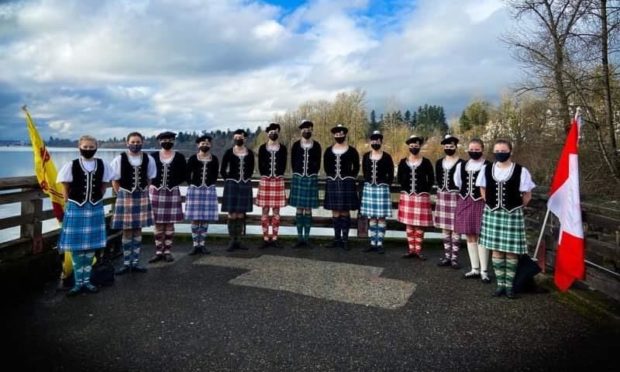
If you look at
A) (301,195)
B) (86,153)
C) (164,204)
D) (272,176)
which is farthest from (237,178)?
(86,153)

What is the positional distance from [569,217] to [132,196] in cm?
483

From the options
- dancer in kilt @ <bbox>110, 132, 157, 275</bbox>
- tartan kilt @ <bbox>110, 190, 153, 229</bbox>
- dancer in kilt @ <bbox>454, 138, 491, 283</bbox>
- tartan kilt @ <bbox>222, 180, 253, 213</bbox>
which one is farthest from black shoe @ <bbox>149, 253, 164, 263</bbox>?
dancer in kilt @ <bbox>454, 138, 491, 283</bbox>

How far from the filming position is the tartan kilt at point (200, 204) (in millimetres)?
6223

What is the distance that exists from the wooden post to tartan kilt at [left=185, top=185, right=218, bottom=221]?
184 centimetres

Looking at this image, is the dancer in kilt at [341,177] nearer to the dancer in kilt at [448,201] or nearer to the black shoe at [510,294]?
the dancer in kilt at [448,201]

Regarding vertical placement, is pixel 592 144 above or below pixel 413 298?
above

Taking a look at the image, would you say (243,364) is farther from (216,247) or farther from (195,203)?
(216,247)

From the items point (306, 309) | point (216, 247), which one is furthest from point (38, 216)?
point (306, 309)

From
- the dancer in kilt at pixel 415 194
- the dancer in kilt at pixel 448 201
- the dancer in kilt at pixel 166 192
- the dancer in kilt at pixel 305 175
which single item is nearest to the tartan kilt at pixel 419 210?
the dancer in kilt at pixel 415 194

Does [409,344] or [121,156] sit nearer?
[409,344]

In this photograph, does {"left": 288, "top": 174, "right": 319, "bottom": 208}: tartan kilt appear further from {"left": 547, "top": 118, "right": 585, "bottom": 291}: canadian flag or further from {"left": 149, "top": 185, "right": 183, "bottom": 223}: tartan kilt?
{"left": 547, "top": 118, "right": 585, "bottom": 291}: canadian flag

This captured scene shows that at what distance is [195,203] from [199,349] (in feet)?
10.6

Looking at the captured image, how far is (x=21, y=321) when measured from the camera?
12.5 ft

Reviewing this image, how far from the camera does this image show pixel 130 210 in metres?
5.28
